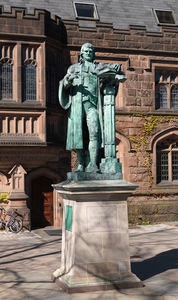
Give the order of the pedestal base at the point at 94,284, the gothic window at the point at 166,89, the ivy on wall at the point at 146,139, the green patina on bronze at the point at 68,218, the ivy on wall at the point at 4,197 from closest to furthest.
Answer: the pedestal base at the point at 94,284
the green patina on bronze at the point at 68,218
the ivy on wall at the point at 4,197
the ivy on wall at the point at 146,139
the gothic window at the point at 166,89

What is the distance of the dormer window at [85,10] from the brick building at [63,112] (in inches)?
1.9

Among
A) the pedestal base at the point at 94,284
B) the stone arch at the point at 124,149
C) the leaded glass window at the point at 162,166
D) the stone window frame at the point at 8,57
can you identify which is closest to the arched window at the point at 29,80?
the stone window frame at the point at 8,57

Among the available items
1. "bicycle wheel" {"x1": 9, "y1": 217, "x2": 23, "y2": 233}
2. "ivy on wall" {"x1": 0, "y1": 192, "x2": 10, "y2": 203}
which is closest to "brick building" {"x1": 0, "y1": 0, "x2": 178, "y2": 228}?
"ivy on wall" {"x1": 0, "y1": 192, "x2": 10, "y2": 203}

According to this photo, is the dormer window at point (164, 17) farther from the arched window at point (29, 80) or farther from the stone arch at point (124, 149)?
the arched window at point (29, 80)

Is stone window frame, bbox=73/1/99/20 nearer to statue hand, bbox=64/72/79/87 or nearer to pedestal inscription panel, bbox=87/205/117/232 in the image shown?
statue hand, bbox=64/72/79/87

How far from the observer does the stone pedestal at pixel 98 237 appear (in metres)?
7.84

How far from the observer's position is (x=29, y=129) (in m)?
17.4

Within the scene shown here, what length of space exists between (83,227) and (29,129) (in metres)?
9.96

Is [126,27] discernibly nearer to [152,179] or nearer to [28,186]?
[152,179]

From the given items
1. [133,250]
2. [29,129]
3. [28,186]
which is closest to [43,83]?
[29,129]

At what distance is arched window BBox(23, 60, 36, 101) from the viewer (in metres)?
17.6

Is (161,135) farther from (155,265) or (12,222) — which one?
(155,265)

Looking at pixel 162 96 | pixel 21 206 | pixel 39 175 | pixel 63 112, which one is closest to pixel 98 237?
pixel 21 206

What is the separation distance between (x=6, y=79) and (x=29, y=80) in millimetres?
859
